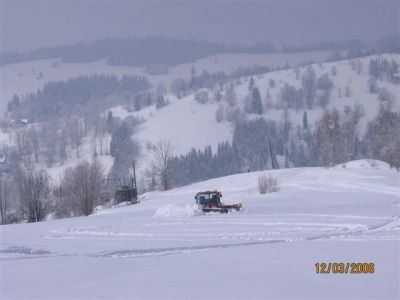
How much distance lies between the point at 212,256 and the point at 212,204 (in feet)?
64.9

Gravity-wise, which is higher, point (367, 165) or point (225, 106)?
point (225, 106)

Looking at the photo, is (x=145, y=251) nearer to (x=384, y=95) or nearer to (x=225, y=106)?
(x=225, y=106)

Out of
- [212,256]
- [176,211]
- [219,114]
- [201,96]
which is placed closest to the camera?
[212,256]

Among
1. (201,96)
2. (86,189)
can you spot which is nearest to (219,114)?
(201,96)

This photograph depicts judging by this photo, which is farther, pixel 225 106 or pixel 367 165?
pixel 225 106

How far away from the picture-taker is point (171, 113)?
175000 mm

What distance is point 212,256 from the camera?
15422 millimetres

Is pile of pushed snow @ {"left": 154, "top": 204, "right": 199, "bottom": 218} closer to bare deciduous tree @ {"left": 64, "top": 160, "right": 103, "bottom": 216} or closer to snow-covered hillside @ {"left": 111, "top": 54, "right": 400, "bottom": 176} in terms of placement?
bare deciduous tree @ {"left": 64, "top": 160, "right": 103, "bottom": 216}

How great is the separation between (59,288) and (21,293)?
2.27 feet

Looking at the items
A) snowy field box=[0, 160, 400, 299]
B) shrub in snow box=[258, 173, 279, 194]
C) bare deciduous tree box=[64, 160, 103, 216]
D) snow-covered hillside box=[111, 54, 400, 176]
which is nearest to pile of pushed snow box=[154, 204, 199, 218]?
snowy field box=[0, 160, 400, 299]

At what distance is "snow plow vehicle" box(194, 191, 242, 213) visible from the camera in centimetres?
3353

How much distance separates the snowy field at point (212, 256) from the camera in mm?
11008

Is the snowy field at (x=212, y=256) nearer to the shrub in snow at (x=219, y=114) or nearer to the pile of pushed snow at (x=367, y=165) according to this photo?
the pile of pushed snow at (x=367, y=165)

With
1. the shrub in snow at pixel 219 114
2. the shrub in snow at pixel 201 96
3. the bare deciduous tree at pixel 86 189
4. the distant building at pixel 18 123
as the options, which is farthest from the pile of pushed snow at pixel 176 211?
the distant building at pixel 18 123
